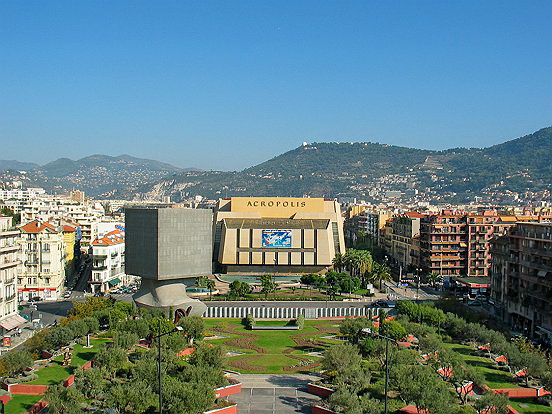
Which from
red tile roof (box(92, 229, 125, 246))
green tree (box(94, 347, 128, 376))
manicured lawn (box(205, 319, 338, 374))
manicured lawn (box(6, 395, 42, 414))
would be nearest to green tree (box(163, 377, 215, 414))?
green tree (box(94, 347, 128, 376))

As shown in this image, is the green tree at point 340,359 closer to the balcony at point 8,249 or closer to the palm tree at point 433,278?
the balcony at point 8,249

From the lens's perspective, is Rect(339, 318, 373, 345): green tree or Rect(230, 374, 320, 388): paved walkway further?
Rect(339, 318, 373, 345): green tree

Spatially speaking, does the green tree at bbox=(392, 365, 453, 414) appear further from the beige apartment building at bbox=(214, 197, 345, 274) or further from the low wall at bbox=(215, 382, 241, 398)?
the beige apartment building at bbox=(214, 197, 345, 274)

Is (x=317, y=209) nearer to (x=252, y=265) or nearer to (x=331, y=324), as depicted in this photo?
(x=252, y=265)

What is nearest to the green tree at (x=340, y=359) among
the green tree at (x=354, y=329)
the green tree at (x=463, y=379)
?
the green tree at (x=463, y=379)

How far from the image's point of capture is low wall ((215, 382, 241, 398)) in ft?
130

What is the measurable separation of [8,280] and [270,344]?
79.9 ft

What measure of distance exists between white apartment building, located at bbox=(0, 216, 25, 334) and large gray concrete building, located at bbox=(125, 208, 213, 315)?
33.3 feet

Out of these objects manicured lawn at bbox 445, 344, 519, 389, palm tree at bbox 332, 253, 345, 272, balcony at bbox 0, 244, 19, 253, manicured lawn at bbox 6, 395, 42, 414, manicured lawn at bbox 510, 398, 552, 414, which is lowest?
manicured lawn at bbox 510, 398, 552, 414

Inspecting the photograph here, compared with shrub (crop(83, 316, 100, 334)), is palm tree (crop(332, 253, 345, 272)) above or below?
above

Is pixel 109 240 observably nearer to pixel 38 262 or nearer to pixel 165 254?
pixel 38 262

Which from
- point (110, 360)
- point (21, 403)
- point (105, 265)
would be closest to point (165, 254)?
point (110, 360)

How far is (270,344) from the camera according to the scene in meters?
56.0

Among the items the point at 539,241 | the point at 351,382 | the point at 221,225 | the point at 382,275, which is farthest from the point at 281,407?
the point at 221,225
